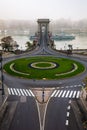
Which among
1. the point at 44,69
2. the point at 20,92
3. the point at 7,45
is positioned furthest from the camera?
the point at 7,45

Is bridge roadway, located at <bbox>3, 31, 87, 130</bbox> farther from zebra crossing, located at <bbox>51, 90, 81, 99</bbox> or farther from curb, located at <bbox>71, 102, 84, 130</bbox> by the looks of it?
zebra crossing, located at <bbox>51, 90, 81, 99</bbox>

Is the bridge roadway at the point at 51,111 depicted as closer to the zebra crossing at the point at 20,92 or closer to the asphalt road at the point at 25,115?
the asphalt road at the point at 25,115

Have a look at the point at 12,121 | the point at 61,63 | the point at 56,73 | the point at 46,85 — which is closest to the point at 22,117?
the point at 12,121

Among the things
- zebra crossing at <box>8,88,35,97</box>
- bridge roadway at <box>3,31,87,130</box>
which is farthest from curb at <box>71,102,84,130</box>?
zebra crossing at <box>8,88,35,97</box>

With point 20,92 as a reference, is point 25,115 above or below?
below

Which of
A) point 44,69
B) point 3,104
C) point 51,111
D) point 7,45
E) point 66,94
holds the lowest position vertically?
point 51,111

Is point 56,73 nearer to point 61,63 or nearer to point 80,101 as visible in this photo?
point 61,63

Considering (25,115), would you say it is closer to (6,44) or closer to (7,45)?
(7,45)

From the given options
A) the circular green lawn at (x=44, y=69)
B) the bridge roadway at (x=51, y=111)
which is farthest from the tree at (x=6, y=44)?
the bridge roadway at (x=51, y=111)

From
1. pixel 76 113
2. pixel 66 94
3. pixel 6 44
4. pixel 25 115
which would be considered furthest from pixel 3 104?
pixel 6 44
